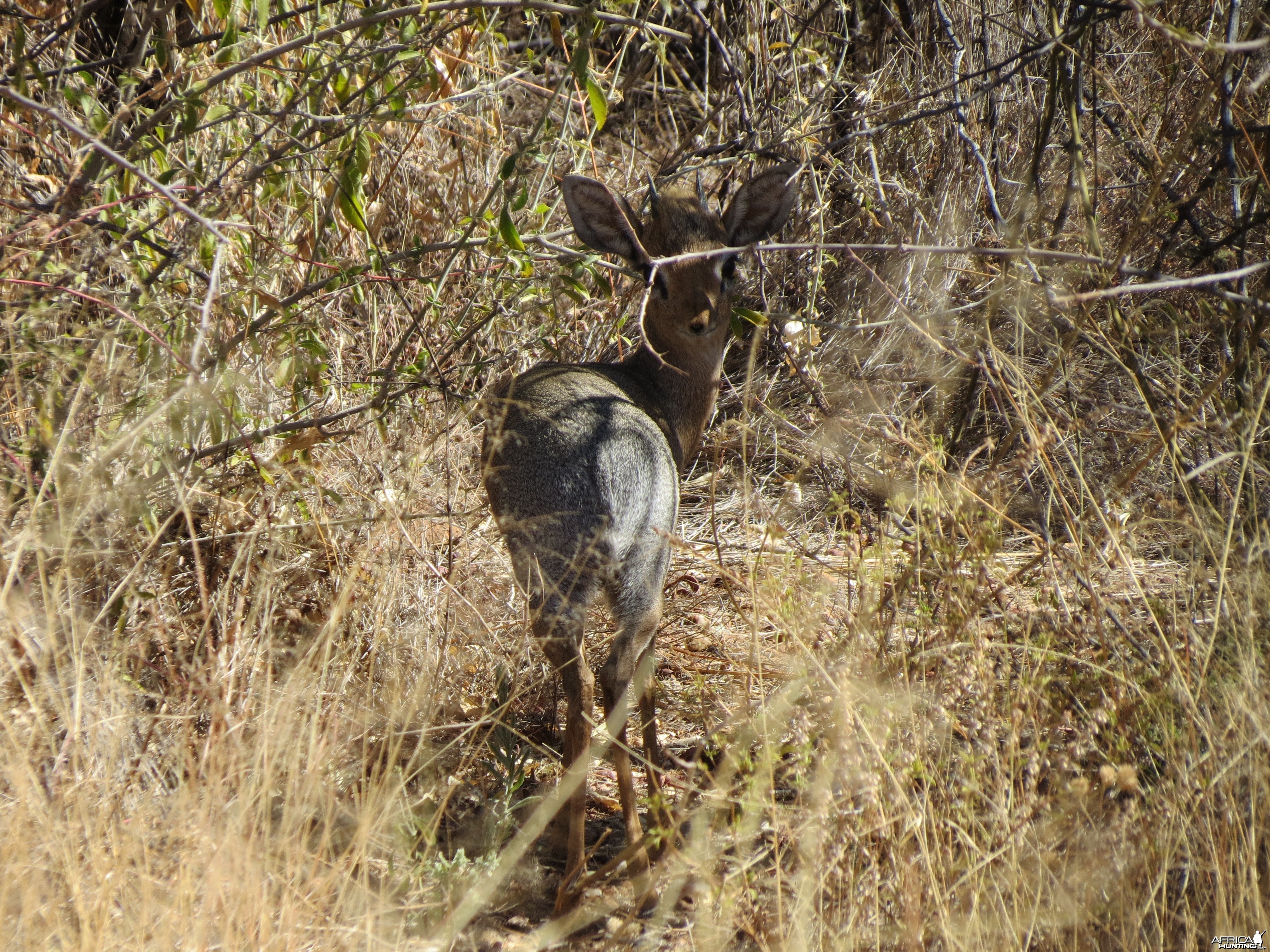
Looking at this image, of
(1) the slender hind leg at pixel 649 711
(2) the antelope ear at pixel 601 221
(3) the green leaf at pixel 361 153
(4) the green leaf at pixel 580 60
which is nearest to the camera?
(4) the green leaf at pixel 580 60

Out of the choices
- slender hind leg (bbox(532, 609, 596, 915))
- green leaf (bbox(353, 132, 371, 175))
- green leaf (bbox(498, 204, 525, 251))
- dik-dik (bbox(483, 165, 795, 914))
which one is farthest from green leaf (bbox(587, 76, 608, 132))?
slender hind leg (bbox(532, 609, 596, 915))

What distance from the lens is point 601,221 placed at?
409cm

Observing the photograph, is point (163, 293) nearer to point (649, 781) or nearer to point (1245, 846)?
point (649, 781)

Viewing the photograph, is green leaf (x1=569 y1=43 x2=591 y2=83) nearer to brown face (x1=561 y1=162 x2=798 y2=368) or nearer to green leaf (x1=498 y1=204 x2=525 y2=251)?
green leaf (x1=498 y1=204 x2=525 y2=251)

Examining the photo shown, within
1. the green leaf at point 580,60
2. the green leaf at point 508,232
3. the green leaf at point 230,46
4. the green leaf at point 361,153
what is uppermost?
the green leaf at point 230,46

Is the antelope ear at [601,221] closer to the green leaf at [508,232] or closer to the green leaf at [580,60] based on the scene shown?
the green leaf at [508,232]

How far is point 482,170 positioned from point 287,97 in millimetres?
1390

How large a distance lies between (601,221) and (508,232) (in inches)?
38.8

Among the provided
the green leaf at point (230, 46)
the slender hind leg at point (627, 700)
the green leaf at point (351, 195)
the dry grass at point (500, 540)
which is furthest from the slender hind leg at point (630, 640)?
the green leaf at point (230, 46)

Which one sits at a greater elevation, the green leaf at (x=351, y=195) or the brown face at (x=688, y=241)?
the green leaf at (x=351, y=195)

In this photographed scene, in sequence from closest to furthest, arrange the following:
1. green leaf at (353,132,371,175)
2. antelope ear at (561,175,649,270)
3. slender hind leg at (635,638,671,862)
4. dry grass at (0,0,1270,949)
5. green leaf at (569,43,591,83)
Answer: dry grass at (0,0,1270,949), green leaf at (569,43,591,83), green leaf at (353,132,371,175), slender hind leg at (635,638,671,862), antelope ear at (561,175,649,270)

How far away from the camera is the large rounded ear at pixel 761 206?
13.3ft

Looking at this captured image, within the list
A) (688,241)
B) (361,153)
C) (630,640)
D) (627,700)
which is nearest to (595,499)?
(630,640)

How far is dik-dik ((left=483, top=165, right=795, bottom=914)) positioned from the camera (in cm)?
324
